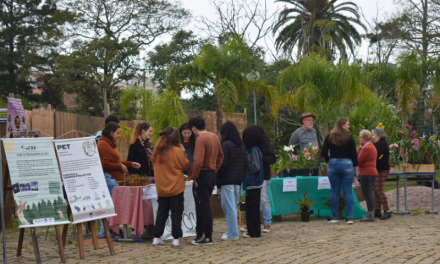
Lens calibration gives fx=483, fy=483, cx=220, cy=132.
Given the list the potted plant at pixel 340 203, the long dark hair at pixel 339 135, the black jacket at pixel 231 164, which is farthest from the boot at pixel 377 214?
the black jacket at pixel 231 164

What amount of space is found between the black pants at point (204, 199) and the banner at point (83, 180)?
112cm

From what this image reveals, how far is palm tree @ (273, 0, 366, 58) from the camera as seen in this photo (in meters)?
33.4

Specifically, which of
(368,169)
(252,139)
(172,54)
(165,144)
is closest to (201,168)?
(165,144)

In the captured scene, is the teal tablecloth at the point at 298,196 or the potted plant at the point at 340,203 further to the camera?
the potted plant at the point at 340,203

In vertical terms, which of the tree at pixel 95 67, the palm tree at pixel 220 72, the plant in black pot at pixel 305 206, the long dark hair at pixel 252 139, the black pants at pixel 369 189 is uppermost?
the tree at pixel 95 67

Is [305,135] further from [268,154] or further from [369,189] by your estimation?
[268,154]

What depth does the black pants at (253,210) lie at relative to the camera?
22.0ft

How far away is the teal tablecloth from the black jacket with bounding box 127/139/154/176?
2.24 meters

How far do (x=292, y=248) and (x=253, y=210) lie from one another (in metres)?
1.03

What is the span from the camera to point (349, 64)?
16.2m

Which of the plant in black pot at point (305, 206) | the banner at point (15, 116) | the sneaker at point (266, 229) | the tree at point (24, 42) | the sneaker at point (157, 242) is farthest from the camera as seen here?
the tree at point (24, 42)

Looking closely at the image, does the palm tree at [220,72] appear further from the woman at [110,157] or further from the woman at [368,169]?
the woman at [110,157]

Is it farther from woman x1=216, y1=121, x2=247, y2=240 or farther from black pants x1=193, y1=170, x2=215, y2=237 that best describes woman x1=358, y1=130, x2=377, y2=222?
black pants x1=193, y1=170, x2=215, y2=237

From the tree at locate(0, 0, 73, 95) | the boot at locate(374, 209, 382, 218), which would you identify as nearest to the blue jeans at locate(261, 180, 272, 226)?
the boot at locate(374, 209, 382, 218)
